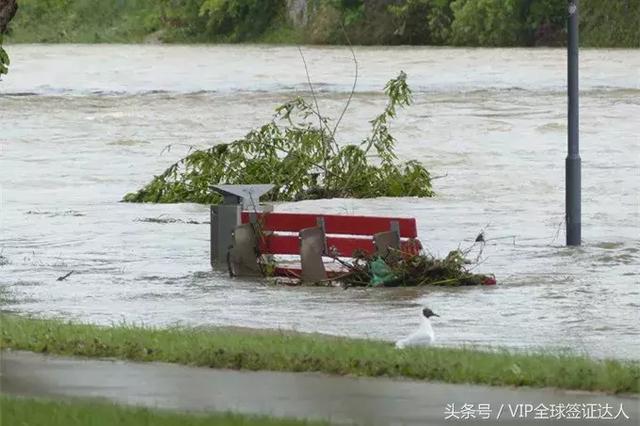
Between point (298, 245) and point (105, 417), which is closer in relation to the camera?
point (105, 417)

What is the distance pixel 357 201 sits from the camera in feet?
94.8

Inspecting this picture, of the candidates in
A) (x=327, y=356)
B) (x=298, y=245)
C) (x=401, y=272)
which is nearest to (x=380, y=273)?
(x=401, y=272)

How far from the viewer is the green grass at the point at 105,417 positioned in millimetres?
9109

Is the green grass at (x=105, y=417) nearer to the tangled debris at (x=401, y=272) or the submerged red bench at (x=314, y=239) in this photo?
the submerged red bench at (x=314, y=239)

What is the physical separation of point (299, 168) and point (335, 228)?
30.3 feet

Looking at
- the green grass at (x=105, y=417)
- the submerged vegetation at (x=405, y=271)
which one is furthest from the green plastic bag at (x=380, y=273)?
the green grass at (x=105, y=417)

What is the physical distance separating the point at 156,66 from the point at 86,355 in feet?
236

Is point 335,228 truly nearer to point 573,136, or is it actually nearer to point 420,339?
point 573,136

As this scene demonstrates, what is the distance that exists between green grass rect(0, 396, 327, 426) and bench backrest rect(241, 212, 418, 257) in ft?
31.1

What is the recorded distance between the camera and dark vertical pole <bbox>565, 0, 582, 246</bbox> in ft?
69.2

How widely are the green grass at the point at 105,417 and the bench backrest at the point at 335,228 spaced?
9.48m

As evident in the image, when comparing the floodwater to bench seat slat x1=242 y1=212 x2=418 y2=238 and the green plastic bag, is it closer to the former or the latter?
the green plastic bag

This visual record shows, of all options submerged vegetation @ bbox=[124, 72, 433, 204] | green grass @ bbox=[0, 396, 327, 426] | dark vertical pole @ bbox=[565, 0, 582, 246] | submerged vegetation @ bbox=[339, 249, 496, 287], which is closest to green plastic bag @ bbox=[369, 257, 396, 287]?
submerged vegetation @ bbox=[339, 249, 496, 287]

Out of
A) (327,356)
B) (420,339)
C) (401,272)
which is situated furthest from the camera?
(401,272)
